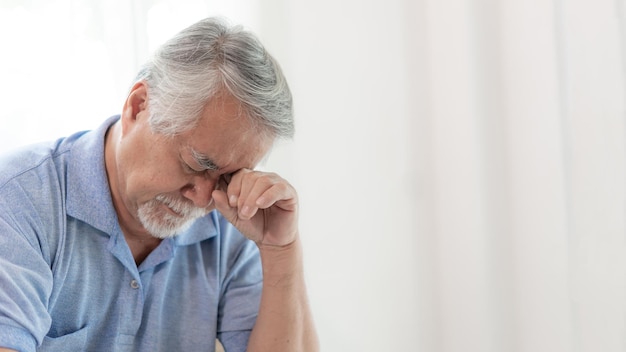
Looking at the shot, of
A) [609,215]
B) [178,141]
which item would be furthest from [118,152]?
[609,215]

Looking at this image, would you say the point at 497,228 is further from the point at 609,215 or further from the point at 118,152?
the point at 118,152

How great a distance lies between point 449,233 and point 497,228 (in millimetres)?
111

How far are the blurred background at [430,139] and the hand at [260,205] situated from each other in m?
0.32

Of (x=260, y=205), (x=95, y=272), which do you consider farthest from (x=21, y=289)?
(x=260, y=205)

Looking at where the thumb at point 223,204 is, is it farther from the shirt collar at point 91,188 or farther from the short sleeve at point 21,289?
the short sleeve at point 21,289

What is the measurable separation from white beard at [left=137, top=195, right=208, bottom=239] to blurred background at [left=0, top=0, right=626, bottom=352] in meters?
0.46

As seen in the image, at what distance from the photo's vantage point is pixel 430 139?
1.82 m

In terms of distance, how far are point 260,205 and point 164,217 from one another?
0.19 m

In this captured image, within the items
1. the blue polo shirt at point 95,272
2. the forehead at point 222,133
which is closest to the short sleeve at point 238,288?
the blue polo shirt at point 95,272

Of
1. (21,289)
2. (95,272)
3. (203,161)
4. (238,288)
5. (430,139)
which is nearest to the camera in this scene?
(21,289)

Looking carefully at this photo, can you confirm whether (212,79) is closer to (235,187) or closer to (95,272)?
(235,187)

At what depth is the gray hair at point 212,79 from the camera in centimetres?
137

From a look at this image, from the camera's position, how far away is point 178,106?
4.50 ft

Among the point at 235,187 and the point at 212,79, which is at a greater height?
the point at 212,79
